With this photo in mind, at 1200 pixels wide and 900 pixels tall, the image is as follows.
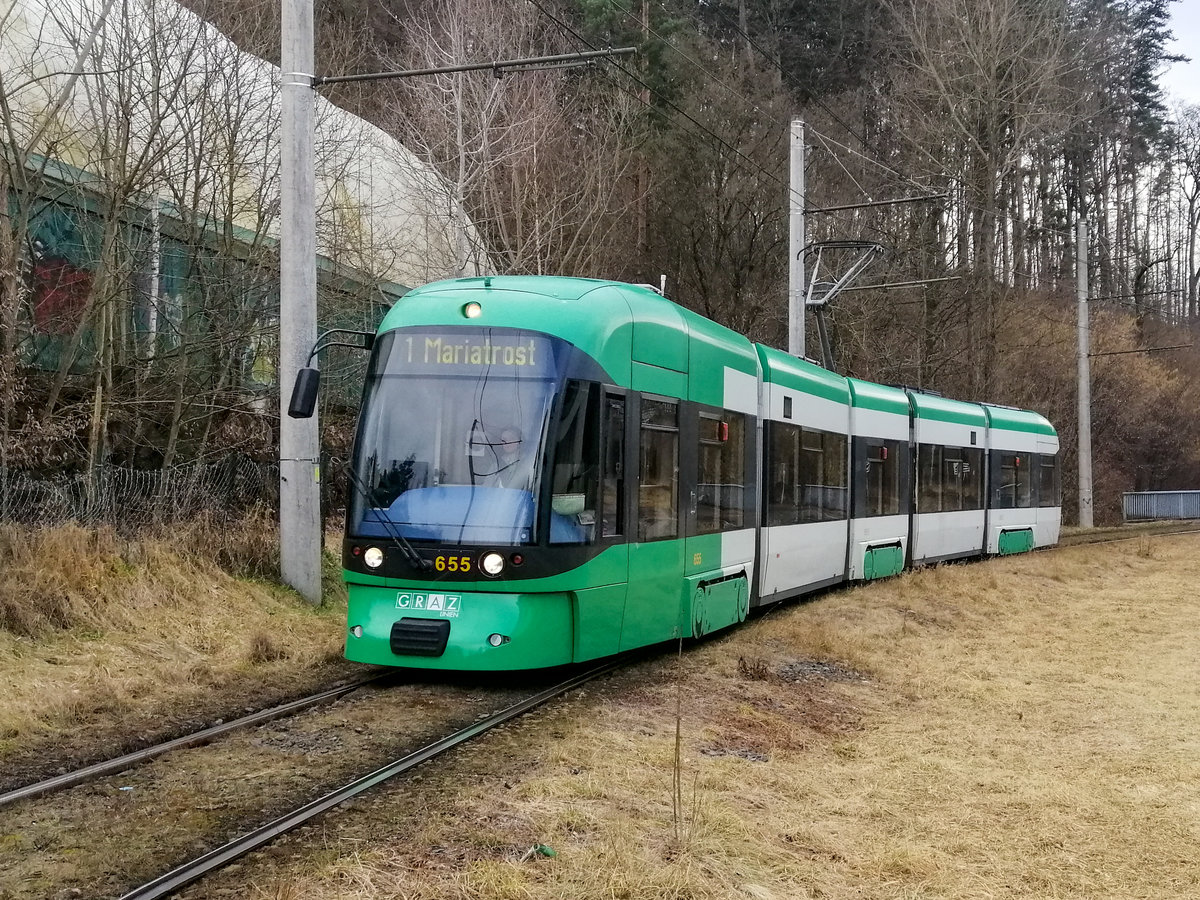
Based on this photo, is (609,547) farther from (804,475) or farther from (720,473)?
(804,475)

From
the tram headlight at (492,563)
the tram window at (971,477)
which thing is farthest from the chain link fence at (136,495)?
the tram window at (971,477)

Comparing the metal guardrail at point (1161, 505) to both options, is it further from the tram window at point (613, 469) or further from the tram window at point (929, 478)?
the tram window at point (613, 469)

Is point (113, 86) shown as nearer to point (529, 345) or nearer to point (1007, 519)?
point (529, 345)

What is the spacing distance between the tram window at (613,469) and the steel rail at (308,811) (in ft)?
4.54

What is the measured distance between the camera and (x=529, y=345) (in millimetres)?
8852

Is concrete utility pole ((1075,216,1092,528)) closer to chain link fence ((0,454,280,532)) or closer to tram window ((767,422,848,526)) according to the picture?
tram window ((767,422,848,526))

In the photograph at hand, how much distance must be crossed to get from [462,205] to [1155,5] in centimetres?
4048

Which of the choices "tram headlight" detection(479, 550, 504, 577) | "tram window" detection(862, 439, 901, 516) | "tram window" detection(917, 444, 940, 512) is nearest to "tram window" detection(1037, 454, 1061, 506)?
"tram window" detection(917, 444, 940, 512)

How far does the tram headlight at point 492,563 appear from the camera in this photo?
852 centimetres

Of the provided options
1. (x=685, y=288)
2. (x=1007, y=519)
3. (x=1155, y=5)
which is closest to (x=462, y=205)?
(x=1007, y=519)

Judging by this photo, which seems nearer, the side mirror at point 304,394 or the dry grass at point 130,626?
the dry grass at point 130,626

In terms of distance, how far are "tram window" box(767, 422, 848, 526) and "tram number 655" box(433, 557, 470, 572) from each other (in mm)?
5322

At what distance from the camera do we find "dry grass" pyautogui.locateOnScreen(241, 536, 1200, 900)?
5.20m

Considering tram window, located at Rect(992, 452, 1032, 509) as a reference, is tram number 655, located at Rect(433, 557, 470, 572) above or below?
below
